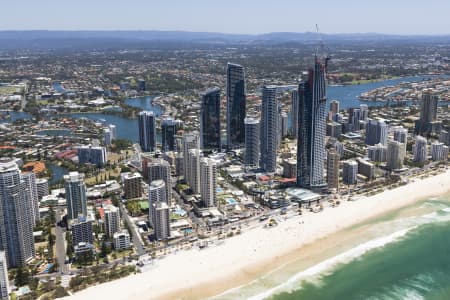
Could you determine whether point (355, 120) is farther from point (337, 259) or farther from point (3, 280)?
point (3, 280)

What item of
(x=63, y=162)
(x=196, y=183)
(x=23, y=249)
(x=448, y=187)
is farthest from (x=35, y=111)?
(x=448, y=187)

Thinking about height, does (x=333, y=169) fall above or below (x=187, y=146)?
below

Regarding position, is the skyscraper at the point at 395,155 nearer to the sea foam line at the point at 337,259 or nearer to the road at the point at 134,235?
the sea foam line at the point at 337,259

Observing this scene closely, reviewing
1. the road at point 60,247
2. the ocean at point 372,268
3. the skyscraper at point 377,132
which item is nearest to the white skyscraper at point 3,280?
the road at point 60,247

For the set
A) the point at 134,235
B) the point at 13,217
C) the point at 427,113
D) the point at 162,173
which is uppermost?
the point at 427,113

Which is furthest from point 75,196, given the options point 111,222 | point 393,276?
point 393,276
